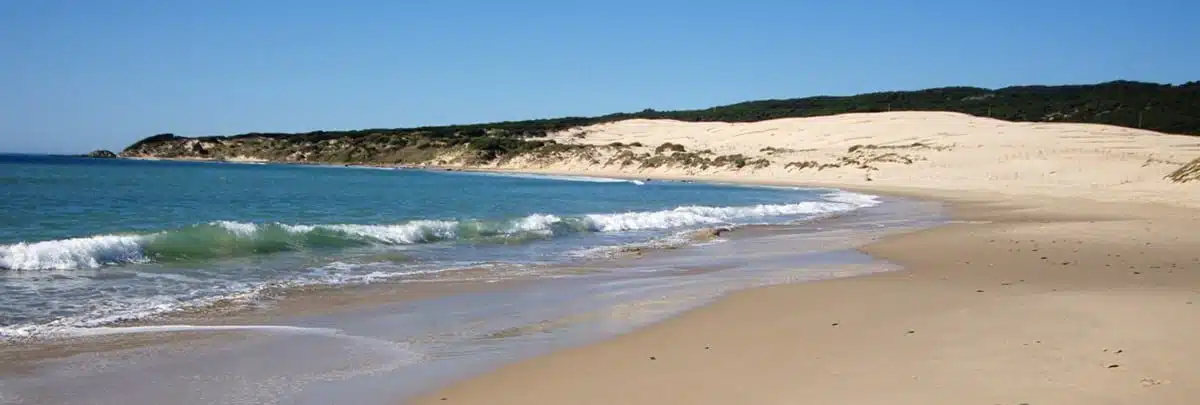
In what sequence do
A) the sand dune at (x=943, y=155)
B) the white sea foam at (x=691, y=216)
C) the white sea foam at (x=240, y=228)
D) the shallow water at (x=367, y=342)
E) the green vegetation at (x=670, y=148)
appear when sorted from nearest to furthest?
the shallow water at (x=367, y=342) < the white sea foam at (x=240, y=228) < the white sea foam at (x=691, y=216) < the sand dune at (x=943, y=155) < the green vegetation at (x=670, y=148)

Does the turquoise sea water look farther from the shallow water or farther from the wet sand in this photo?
the wet sand

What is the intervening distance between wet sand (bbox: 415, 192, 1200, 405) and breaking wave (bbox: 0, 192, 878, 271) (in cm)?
742

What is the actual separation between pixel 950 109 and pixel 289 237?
91899 millimetres

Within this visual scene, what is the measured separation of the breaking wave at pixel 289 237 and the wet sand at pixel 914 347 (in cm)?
742

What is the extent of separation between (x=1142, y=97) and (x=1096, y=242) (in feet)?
279

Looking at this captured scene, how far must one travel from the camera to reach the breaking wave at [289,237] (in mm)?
10789

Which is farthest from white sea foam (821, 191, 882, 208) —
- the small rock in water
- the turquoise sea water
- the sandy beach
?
the small rock in water

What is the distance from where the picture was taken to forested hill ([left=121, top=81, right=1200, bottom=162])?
78000 mm

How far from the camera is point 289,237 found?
1388 centimetres

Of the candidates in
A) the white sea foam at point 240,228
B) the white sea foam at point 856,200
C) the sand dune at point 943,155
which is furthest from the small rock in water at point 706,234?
the sand dune at point 943,155

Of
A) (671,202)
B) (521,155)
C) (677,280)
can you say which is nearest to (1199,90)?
(521,155)

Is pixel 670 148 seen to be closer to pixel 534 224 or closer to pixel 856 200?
pixel 856 200

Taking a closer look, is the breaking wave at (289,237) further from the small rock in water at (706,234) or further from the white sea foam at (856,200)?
the white sea foam at (856,200)

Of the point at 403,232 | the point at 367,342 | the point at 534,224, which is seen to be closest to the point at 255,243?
the point at 403,232
